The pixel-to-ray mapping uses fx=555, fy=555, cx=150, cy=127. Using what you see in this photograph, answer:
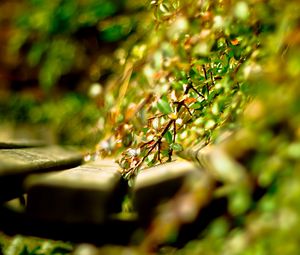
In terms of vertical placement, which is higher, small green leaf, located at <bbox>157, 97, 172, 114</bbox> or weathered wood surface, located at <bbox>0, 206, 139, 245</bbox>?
small green leaf, located at <bbox>157, 97, 172, 114</bbox>

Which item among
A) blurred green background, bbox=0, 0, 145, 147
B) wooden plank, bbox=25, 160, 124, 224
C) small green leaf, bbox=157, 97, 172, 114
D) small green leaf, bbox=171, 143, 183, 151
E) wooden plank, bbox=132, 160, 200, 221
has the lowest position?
wooden plank, bbox=132, 160, 200, 221

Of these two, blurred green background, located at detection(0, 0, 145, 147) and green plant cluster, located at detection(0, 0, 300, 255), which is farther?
blurred green background, located at detection(0, 0, 145, 147)

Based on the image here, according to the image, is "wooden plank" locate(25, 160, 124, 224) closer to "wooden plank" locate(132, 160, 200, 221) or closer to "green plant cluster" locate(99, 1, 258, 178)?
"wooden plank" locate(132, 160, 200, 221)

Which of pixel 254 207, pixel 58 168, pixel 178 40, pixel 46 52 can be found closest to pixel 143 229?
pixel 254 207

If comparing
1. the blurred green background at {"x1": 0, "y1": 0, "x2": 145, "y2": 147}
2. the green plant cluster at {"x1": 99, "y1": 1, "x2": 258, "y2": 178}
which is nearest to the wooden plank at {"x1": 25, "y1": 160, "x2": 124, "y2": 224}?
the green plant cluster at {"x1": 99, "y1": 1, "x2": 258, "y2": 178}

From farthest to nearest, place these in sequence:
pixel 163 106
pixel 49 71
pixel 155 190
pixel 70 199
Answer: pixel 49 71
pixel 163 106
pixel 70 199
pixel 155 190

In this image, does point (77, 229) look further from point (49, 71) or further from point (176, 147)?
point (49, 71)

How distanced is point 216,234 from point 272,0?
51 cm

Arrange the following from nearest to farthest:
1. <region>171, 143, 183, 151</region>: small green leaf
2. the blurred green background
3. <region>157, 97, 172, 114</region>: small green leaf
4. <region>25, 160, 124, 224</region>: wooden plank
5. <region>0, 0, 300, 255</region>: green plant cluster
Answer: <region>0, 0, 300, 255</region>: green plant cluster < <region>25, 160, 124, 224</region>: wooden plank < <region>157, 97, 172, 114</region>: small green leaf < <region>171, 143, 183, 151</region>: small green leaf < the blurred green background

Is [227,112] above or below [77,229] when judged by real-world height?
above

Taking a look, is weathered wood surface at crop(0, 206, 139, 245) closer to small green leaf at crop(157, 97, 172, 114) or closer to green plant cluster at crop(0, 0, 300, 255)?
green plant cluster at crop(0, 0, 300, 255)

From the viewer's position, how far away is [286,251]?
79cm

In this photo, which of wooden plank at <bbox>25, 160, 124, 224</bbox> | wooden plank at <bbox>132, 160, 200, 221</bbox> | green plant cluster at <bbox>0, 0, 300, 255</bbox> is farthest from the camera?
wooden plank at <bbox>25, 160, 124, 224</bbox>

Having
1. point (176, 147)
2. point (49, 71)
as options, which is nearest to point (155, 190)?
point (176, 147)
